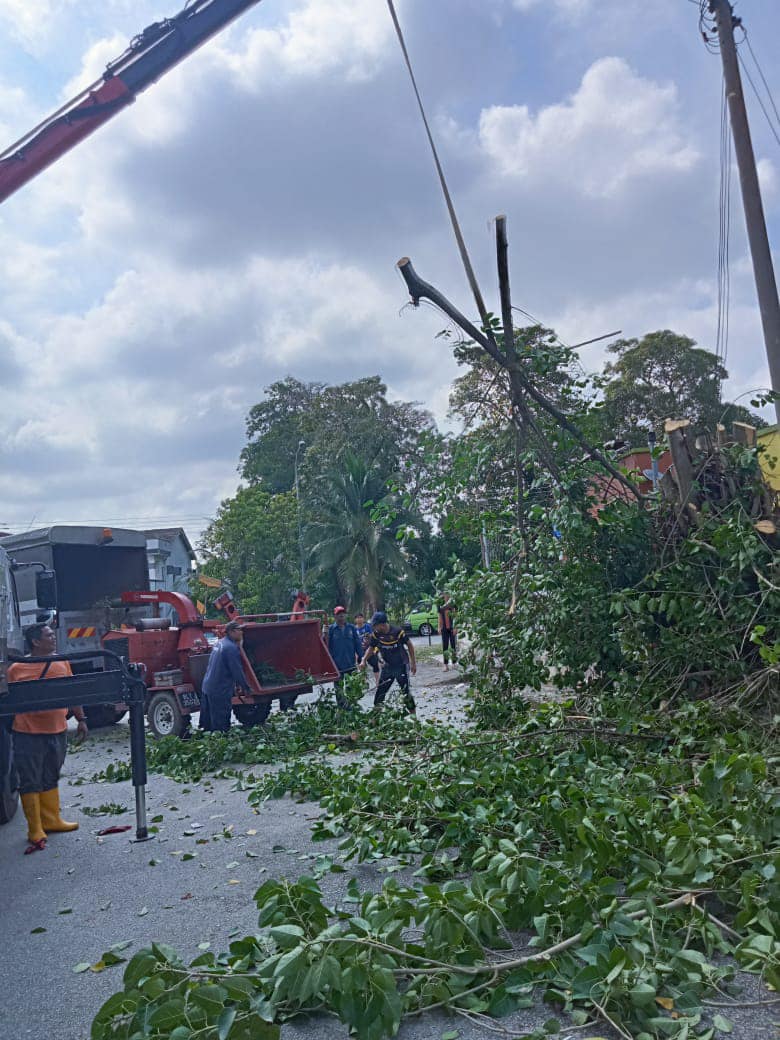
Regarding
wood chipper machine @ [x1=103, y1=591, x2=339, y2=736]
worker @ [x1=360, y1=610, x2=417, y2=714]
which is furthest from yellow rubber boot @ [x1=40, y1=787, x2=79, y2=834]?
worker @ [x1=360, y1=610, x2=417, y2=714]

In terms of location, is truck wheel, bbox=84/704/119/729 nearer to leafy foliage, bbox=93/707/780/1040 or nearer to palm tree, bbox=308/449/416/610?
leafy foliage, bbox=93/707/780/1040

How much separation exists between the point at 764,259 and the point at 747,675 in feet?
19.6

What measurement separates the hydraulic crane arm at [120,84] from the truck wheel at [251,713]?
296 inches

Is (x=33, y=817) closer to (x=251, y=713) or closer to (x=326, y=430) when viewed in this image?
(x=251, y=713)

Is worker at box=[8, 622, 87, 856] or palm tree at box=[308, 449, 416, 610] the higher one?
palm tree at box=[308, 449, 416, 610]

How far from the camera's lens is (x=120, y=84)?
38.7 feet

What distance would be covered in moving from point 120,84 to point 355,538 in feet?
69.0

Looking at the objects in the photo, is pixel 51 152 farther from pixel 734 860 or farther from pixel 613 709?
pixel 734 860

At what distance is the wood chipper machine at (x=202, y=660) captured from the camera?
1160 centimetres

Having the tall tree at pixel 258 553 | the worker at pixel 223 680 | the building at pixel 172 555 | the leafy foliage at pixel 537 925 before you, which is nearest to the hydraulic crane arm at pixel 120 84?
the worker at pixel 223 680

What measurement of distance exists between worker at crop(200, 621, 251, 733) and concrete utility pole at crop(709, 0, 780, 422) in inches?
279

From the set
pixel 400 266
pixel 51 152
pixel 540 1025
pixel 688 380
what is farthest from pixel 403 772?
pixel 688 380

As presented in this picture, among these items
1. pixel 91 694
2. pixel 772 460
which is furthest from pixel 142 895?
pixel 772 460

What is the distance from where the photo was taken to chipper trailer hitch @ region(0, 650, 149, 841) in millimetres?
6066
